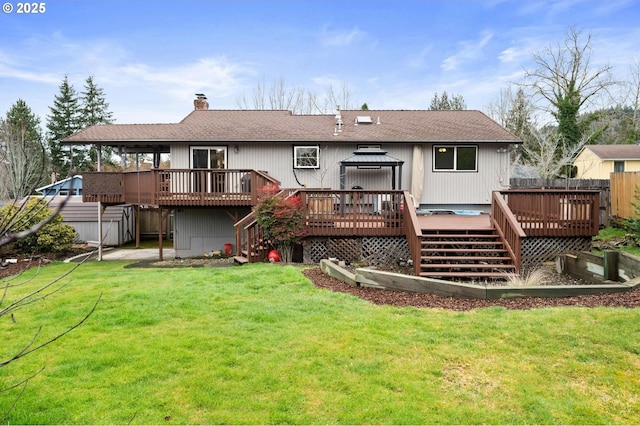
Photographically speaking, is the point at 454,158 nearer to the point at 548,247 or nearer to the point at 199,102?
the point at 548,247

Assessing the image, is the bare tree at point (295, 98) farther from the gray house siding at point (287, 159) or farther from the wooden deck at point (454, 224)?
the wooden deck at point (454, 224)

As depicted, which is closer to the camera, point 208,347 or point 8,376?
point 8,376

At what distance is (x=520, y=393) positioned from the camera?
3686 mm

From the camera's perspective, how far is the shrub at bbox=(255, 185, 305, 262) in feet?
33.7

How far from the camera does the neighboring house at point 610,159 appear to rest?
3070 centimetres

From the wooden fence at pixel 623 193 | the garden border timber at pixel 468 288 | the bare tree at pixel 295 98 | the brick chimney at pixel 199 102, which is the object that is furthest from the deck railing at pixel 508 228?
the bare tree at pixel 295 98

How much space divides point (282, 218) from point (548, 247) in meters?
6.47

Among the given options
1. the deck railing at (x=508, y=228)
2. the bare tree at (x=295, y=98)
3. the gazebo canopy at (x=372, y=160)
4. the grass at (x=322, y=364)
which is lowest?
the grass at (x=322, y=364)

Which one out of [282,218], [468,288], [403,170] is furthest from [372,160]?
[468,288]

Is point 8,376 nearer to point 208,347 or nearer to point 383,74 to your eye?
point 208,347

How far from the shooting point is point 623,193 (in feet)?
48.7

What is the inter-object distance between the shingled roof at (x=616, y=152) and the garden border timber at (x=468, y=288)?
93.8 feet

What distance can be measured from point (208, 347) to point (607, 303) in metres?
5.56

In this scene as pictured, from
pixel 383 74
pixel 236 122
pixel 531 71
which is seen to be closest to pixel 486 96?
pixel 531 71
